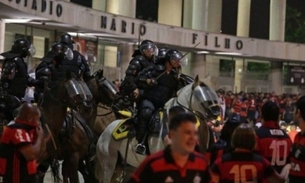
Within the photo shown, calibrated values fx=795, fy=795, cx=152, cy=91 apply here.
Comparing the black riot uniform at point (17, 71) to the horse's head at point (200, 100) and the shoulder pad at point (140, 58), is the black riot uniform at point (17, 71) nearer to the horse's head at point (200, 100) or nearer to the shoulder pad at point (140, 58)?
the shoulder pad at point (140, 58)

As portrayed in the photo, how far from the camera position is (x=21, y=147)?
8.29 m

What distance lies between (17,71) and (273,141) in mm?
5669

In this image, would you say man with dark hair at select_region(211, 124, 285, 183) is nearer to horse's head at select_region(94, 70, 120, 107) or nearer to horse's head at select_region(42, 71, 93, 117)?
horse's head at select_region(42, 71, 93, 117)

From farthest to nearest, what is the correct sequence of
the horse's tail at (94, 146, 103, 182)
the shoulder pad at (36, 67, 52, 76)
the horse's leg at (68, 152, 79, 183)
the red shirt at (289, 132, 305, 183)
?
1. the horse's tail at (94, 146, 103, 182)
2. the shoulder pad at (36, 67, 52, 76)
3. the horse's leg at (68, 152, 79, 183)
4. the red shirt at (289, 132, 305, 183)

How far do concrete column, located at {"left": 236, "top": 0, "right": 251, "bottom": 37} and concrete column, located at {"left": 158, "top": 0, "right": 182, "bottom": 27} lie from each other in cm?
404

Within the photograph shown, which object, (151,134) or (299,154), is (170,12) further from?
(299,154)

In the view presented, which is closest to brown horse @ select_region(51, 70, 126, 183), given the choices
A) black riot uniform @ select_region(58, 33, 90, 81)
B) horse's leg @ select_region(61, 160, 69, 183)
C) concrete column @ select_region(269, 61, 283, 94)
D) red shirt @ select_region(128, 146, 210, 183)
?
horse's leg @ select_region(61, 160, 69, 183)

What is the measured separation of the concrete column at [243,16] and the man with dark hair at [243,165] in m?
45.8

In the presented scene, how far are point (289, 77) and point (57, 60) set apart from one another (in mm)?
36411

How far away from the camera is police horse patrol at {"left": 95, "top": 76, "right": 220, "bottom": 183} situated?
1125cm

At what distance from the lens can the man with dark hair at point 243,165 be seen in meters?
6.83

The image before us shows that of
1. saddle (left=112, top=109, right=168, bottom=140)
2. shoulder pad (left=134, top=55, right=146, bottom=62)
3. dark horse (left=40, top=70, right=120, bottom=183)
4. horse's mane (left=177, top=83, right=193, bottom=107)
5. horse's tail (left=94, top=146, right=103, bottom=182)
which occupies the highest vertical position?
shoulder pad (left=134, top=55, right=146, bottom=62)

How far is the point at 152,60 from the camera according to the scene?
44.9ft

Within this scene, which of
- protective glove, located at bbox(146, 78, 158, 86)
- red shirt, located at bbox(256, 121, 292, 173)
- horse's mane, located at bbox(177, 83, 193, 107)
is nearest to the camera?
red shirt, located at bbox(256, 121, 292, 173)
